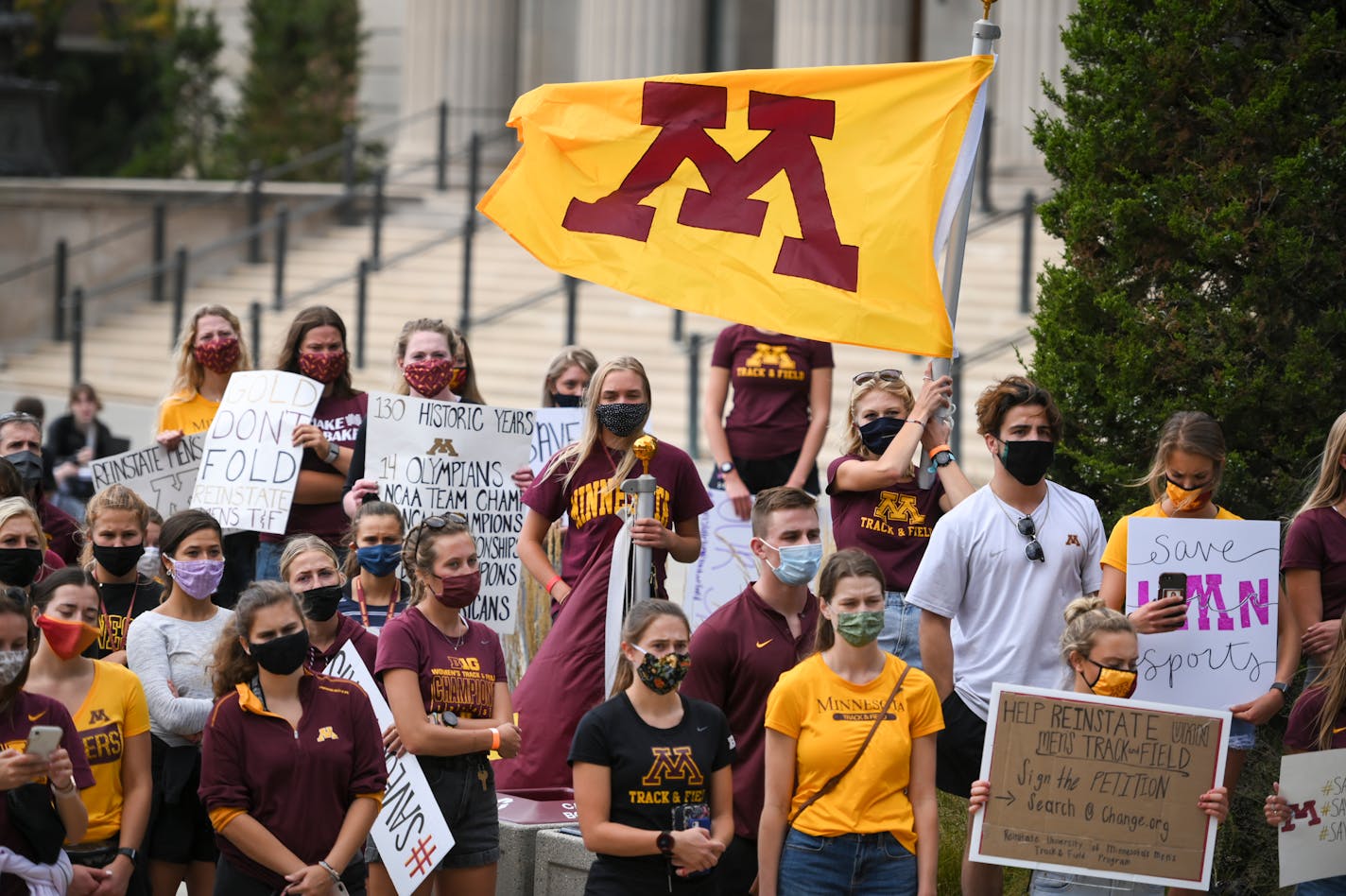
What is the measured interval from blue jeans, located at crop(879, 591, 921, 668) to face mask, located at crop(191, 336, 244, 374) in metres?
3.25

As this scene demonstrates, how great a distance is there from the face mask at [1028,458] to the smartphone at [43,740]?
308 cm

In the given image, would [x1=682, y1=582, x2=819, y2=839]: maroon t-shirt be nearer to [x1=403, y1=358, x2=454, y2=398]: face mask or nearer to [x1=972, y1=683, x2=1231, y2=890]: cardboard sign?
[x1=972, y1=683, x2=1231, y2=890]: cardboard sign

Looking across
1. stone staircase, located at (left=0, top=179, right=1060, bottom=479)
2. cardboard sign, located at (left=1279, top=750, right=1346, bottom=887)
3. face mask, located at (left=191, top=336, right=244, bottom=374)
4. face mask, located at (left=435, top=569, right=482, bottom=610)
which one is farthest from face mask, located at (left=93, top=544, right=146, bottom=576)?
stone staircase, located at (left=0, top=179, right=1060, bottom=479)

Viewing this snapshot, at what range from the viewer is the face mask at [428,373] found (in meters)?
8.41

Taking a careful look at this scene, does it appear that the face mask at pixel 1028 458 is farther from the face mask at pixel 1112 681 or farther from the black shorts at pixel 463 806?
the black shorts at pixel 463 806

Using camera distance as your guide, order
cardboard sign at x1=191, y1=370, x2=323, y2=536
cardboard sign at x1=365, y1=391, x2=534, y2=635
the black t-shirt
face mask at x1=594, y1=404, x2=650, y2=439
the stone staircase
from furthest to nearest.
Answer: the stone staircase
cardboard sign at x1=191, y1=370, x2=323, y2=536
cardboard sign at x1=365, y1=391, x2=534, y2=635
face mask at x1=594, y1=404, x2=650, y2=439
the black t-shirt

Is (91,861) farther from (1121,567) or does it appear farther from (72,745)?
(1121,567)

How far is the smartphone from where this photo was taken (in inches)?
206

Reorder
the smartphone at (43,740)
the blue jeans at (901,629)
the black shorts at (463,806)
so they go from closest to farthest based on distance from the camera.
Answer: the smartphone at (43,740)
the black shorts at (463,806)
the blue jeans at (901,629)

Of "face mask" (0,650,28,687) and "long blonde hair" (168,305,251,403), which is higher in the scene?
"long blonde hair" (168,305,251,403)

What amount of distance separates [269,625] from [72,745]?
64 cm

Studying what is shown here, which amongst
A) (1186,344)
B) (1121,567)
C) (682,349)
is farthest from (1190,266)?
(682,349)

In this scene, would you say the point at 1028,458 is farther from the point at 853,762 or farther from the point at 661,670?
the point at 661,670

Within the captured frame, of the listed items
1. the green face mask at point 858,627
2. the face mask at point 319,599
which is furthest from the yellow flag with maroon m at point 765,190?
the face mask at point 319,599
